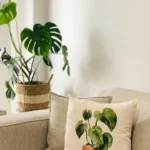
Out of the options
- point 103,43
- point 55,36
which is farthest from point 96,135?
→ point 55,36

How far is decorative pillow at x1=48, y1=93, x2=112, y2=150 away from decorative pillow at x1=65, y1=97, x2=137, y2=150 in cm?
10

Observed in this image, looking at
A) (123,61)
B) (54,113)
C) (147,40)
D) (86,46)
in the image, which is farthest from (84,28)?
(54,113)

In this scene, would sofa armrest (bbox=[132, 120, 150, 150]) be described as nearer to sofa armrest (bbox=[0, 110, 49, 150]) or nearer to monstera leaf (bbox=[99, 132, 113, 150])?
monstera leaf (bbox=[99, 132, 113, 150])

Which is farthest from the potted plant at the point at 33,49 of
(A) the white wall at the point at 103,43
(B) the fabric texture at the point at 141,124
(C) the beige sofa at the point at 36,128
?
(B) the fabric texture at the point at 141,124

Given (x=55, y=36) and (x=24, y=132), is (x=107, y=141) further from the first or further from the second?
(x=55, y=36)

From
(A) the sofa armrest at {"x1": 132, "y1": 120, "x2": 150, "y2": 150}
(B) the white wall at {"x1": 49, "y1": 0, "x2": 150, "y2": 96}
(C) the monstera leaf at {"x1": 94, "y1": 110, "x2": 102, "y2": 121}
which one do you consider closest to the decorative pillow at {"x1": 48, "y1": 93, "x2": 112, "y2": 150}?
(C) the monstera leaf at {"x1": 94, "y1": 110, "x2": 102, "y2": 121}

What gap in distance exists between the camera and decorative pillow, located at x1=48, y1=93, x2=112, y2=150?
1534 mm

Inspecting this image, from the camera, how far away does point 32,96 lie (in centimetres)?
252

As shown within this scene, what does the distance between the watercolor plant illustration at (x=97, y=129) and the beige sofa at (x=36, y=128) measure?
5.3 inches

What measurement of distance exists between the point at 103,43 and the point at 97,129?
109 centimetres

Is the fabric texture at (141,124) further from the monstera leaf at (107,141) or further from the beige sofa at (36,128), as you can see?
the monstera leaf at (107,141)

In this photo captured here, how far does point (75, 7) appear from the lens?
2633 millimetres

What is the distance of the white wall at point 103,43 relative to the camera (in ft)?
6.48

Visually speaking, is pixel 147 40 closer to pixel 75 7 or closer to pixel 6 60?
pixel 75 7
